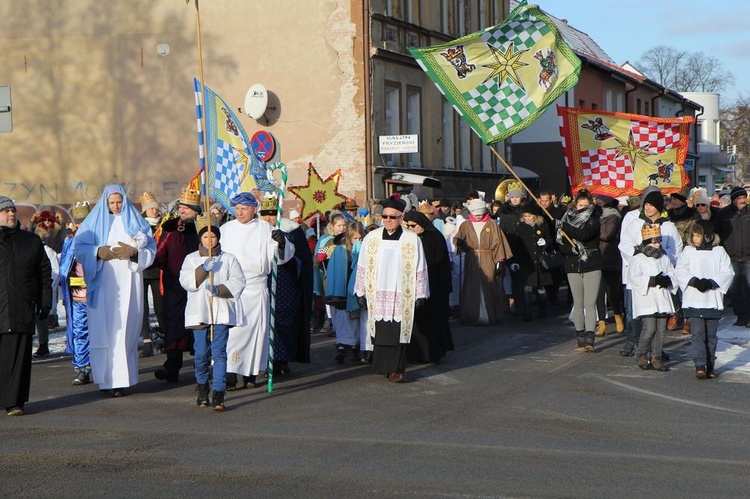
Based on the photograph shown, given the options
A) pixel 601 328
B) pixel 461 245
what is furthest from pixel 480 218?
pixel 601 328

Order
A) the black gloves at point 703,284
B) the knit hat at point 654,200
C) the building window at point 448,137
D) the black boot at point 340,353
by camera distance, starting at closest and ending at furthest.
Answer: the black gloves at point 703,284, the knit hat at point 654,200, the black boot at point 340,353, the building window at point 448,137

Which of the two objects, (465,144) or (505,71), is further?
(465,144)

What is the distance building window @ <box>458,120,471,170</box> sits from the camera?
120ft

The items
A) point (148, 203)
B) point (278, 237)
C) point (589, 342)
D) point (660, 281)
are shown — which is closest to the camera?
point (278, 237)

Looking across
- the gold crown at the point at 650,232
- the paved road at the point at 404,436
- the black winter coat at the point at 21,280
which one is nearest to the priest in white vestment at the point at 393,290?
the paved road at the point at 404,436

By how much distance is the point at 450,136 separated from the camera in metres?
35.9

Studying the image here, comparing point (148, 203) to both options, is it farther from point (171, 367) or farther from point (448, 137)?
point (448, 137)

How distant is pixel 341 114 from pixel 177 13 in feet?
16.4

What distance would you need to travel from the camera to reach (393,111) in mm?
31750

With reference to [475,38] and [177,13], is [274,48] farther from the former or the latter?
[475,38]

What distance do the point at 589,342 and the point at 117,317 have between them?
237 inches

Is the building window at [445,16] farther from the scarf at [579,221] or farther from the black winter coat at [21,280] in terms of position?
the black winter coat at [21,280]

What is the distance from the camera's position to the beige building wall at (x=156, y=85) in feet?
97.6

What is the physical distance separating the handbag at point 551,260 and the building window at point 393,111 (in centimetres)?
1251
